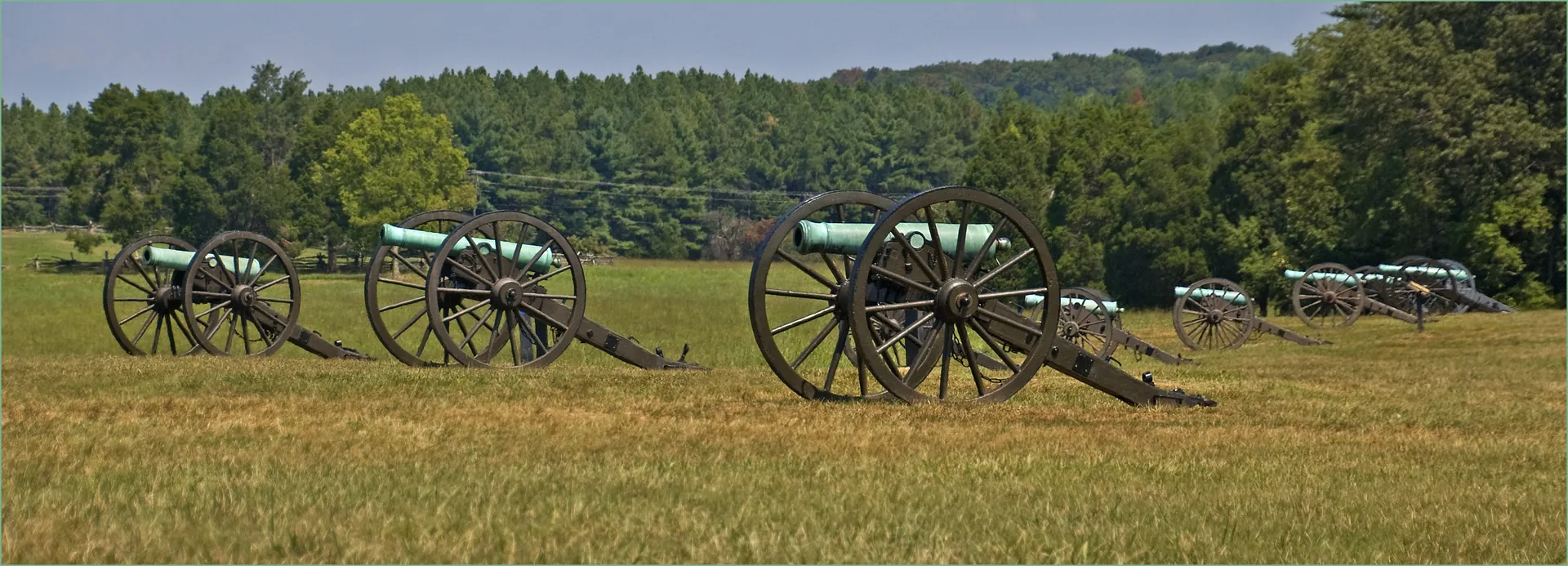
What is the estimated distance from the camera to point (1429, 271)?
4512 cm

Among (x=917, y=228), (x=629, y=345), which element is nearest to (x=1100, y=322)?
→ (x=629, y=345)

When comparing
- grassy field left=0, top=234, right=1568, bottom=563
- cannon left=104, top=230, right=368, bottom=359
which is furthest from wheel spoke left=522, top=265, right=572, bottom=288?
cannon left=104, top=230, right=368, bottom=359

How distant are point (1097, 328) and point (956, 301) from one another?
18.0 meters

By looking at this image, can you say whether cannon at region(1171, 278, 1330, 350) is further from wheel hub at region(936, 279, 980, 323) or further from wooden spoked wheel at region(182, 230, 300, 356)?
wheel hub at region(936, 279, 980, 323)

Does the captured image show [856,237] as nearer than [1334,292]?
Yes

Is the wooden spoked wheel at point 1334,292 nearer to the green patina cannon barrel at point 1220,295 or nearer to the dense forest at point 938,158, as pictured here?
the green patina cannon barrel at point 1220,295

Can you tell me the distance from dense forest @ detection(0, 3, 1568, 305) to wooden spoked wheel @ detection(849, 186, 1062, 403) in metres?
36.3

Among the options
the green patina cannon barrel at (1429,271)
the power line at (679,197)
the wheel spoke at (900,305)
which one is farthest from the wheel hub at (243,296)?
the power line at (679,197)

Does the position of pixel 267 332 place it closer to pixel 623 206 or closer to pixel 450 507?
pixel 450 507

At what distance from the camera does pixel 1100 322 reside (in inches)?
1237

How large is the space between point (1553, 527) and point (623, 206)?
340 ft

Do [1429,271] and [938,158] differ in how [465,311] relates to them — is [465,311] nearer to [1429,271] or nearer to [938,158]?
[1429,271]

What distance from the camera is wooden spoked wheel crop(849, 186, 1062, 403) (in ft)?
46.3

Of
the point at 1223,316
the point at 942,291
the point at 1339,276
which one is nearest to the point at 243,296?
the point at 942,291
